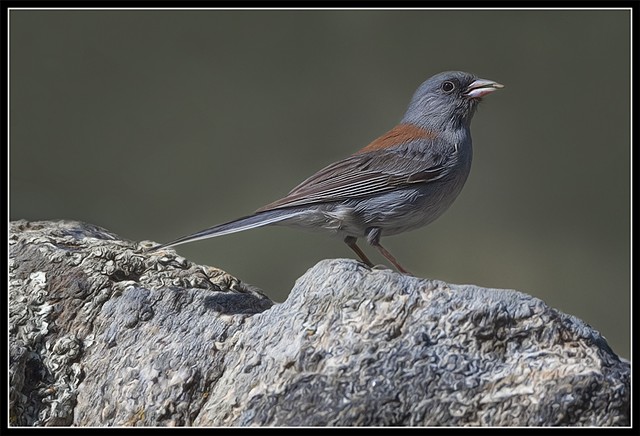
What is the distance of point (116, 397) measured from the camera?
341 cm

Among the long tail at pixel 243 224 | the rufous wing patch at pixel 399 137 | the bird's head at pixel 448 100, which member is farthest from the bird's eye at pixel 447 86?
the long tail at pixel 243 224

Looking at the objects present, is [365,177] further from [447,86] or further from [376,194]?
[447,86]

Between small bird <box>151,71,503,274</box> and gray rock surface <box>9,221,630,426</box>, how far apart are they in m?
0.76

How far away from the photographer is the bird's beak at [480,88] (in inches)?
211

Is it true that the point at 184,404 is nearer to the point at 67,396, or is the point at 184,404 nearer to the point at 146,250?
the point at 67,396

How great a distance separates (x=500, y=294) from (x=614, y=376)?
500 millimetres

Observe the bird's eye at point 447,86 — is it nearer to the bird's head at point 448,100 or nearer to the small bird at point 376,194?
the bird's head at point 448,100

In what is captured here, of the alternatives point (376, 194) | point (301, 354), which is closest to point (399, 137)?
point (376, 194)

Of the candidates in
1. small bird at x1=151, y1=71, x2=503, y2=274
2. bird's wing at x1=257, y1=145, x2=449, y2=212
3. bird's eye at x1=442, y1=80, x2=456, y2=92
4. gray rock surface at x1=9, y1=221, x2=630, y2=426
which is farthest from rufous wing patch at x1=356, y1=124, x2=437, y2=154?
gray rock surface at x1=9, y1=221, x2=630, y2=426

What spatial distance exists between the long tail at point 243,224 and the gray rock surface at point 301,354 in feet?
0.96

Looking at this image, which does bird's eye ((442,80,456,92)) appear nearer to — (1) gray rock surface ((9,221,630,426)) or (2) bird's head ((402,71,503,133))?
(2) bird's head ((402,71,503,133))

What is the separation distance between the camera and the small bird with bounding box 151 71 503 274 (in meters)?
4.65

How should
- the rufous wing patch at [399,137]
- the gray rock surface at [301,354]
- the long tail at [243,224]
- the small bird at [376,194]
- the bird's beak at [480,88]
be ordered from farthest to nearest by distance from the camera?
the bird's beak at [480,88] < the rufous wing patch at [399,137] < the small bird at [376,194] < the long tail at [243,224] < the gray rock surface at [301,354]

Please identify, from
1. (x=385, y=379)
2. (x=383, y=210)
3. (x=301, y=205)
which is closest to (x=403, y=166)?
(x=383, y=210)
